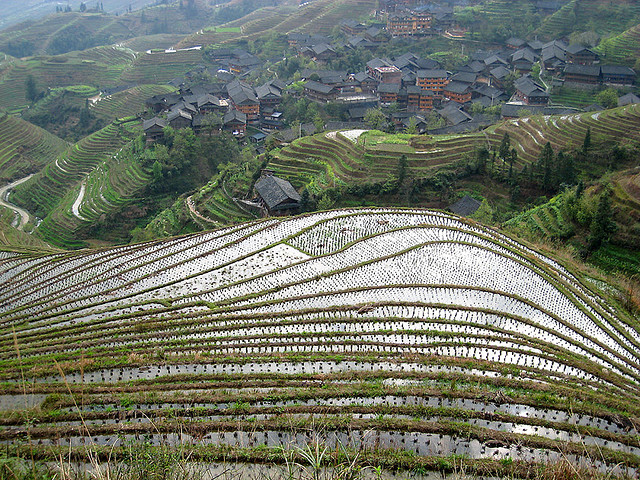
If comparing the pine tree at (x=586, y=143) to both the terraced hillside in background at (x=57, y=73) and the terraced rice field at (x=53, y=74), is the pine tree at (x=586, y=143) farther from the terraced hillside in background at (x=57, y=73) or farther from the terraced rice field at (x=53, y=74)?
the terraced rice field at (x=53, y=74)

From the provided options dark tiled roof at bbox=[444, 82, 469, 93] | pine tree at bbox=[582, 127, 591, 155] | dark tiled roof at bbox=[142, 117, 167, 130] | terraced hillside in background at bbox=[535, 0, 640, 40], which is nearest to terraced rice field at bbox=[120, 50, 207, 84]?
dark tiled roof at bbox=[142, 117, 167, 130]

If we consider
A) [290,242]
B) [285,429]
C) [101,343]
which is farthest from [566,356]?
[101,343]

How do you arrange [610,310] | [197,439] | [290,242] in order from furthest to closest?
[290,242] < [610,310] < [197,439]

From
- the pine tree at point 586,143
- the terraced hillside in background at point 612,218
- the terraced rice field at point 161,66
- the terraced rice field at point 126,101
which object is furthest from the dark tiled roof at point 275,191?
the terraced rice field at point 161,66

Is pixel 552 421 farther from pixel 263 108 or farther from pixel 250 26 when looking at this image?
pixel 250 26

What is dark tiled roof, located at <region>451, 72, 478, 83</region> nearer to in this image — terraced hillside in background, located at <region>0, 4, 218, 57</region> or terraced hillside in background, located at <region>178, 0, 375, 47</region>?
terraced hillside in background, located at <region>178, 0, 375, 47</region>

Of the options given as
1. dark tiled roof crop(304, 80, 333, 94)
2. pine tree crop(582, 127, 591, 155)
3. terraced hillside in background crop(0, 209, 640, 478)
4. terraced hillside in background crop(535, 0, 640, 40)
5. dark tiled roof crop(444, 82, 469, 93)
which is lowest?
terraced hillside in background crop(0, 209, 640, 478)
